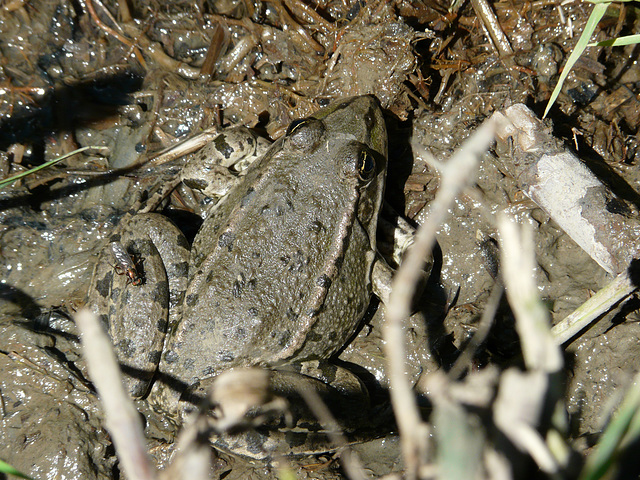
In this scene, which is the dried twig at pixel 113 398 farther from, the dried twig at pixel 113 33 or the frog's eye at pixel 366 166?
the dried twig at pixel 113 33

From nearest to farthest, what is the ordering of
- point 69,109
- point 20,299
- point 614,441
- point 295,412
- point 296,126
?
point 614,441 < point 295,412 < point 296,126 < point 20,299 < point 69,109

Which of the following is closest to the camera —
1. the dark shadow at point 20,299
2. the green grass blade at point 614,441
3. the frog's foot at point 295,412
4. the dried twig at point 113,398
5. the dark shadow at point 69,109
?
the dried twig at point 113,398

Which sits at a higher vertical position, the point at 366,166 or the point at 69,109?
the point at 366,166

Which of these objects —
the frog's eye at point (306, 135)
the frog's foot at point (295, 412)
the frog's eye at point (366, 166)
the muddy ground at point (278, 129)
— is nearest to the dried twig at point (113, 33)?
the muddy ground at point (278, 129)

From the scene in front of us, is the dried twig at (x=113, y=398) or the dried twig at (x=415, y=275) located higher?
the dried twig at (x=415, y=275)

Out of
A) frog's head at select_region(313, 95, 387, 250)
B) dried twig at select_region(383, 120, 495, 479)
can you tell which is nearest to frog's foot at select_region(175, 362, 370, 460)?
frog's head at select_region(313, 95, 387, 250)

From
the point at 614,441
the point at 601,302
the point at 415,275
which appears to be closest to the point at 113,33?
the point at 415,275

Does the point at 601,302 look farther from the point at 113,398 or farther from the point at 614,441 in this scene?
the point at 113,398

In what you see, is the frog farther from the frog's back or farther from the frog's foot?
the frog's foot
